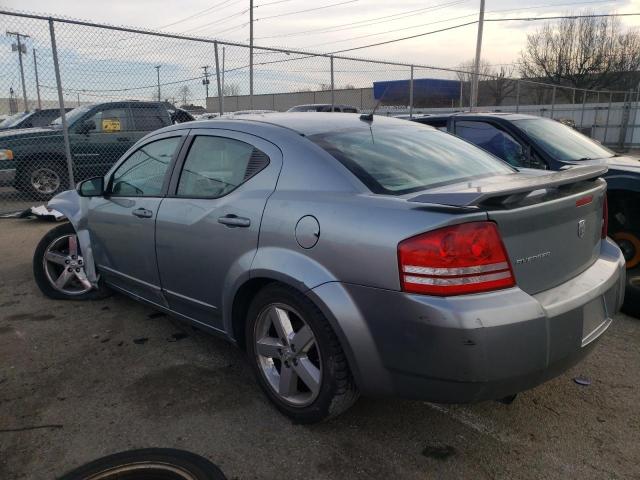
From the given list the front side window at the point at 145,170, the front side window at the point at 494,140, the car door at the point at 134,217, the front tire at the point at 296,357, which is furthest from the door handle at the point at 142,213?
the front side window at the point at 494,140

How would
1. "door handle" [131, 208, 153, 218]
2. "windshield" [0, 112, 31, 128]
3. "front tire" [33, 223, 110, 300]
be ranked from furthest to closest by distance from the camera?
"windshield" [0, 112, 31, 128]
"front tire" [33, 223, 110, 300]
"door handle" [131, 208, 153, 218]

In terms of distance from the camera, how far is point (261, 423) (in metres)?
2.72

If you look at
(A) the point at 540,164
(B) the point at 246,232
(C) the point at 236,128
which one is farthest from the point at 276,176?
(A) the point at 540,164

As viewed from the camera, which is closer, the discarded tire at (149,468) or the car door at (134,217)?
the discarded tire at (149,468)

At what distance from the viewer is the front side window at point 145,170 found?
3.54m

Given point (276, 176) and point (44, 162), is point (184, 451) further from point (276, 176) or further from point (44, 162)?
point (44, 162)

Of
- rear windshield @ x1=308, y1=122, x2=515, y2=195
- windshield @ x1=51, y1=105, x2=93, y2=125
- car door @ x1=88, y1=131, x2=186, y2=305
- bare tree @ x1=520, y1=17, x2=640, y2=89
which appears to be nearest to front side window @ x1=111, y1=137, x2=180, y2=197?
car door @ x1=88, y1=131, x2=186, y2=305

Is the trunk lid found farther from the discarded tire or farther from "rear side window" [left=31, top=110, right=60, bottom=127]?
"rear side window" [left=31, top=110, right=60, bottom=127]

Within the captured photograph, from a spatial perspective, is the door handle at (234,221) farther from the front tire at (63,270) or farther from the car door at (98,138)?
the car door at (98,138)

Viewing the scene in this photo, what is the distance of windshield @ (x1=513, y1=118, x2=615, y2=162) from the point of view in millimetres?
5301

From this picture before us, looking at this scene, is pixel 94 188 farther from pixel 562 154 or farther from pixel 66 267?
pixel 562 154

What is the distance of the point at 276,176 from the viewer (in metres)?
2.76

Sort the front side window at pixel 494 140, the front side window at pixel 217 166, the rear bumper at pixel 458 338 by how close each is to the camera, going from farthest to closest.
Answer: the front side window at pixel 494 140, the front side window at pixel 217 166, the rear bumper at pixel 458 338

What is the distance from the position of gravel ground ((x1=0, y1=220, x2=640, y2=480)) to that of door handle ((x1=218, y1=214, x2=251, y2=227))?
39.2 inches
